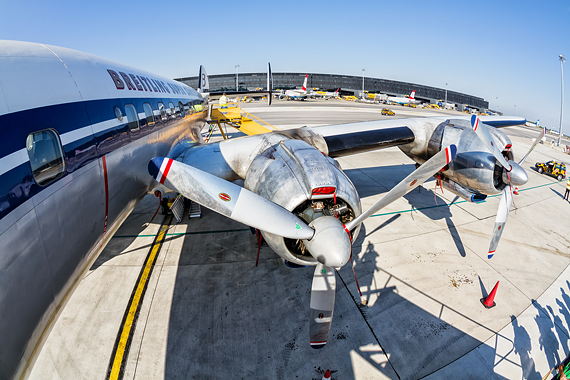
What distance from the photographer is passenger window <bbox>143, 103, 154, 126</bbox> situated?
743cm

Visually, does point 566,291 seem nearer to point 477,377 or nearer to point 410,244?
point 410,244

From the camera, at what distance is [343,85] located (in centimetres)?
10588

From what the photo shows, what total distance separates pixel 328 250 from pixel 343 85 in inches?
4413

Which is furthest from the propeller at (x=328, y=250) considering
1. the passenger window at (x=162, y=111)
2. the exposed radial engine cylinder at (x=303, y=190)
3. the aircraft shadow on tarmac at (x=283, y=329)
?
the passenger window at (x=162, y=111)

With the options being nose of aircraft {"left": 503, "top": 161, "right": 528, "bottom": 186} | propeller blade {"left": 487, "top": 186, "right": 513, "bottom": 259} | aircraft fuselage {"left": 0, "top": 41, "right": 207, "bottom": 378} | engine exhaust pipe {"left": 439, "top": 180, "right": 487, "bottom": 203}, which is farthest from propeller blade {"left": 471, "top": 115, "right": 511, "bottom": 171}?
aircraft fuselage {"left": 0, "top": 41, "right": 207, "bottom": 378}

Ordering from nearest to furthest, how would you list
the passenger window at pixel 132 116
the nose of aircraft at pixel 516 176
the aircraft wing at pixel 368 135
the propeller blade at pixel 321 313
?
1. the propeller blade at pixel 321 313
2. the passenger window at pixel 132 116
3. the nose of aircraft at pixel 516 176
4. the aircraft wing at pixel 368 135

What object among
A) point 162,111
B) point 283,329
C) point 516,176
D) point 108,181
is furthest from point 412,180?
point 162,111

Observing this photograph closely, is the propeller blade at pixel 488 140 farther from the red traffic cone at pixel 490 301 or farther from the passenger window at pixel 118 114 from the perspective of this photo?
the passenger window at pixel 118 114

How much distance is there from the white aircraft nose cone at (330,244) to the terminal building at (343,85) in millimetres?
100051

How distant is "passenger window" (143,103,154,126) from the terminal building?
95547mm

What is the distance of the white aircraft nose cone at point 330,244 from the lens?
470cm

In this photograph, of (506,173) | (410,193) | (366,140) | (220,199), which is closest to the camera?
(220,199)

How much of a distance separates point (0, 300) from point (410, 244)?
33.3ft

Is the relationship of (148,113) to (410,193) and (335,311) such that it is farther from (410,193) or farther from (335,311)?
(410,193)
